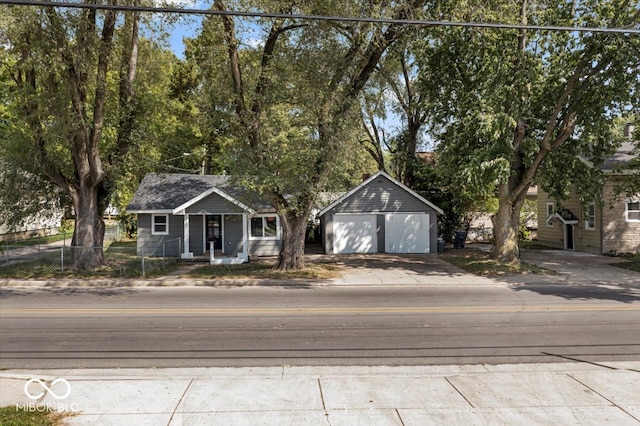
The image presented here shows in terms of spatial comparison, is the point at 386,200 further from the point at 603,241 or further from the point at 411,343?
the point at 411,343

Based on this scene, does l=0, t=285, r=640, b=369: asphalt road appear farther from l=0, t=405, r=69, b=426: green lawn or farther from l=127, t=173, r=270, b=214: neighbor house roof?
l=127, t=173, r=270, b=214: neighbor house roof

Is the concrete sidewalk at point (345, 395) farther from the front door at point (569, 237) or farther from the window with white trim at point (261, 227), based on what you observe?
the front door at point (569, 237)

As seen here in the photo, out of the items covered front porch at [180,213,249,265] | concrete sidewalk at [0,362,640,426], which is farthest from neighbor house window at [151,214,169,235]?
concrete sidewalk at [0,362,640,426]

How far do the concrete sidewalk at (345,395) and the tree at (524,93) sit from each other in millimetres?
10930

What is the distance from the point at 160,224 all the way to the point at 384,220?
12.3 metres

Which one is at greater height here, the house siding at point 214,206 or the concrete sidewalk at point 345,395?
the house siding at point 214,206

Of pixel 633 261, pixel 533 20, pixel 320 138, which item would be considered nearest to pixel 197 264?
pixel 320 138

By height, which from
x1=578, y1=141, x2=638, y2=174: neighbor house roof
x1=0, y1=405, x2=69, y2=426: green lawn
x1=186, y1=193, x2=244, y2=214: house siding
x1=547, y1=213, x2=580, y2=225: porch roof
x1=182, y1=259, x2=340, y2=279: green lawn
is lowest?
x1=0, y1=405, x2=69, y2=426: green lawn

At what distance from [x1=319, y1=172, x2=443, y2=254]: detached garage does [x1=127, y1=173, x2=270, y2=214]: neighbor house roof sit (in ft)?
15.4

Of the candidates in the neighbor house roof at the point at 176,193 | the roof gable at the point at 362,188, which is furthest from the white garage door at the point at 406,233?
the neighbor house roof at the point at 176,193

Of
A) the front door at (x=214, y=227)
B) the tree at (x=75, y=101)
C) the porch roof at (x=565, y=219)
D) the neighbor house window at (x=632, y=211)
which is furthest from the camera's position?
the porch roof at (x=565, y=219)

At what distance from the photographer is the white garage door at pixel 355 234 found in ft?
82.1

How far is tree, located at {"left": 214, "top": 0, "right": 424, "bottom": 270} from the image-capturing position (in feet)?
49.5

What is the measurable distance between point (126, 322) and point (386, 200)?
1783cm
